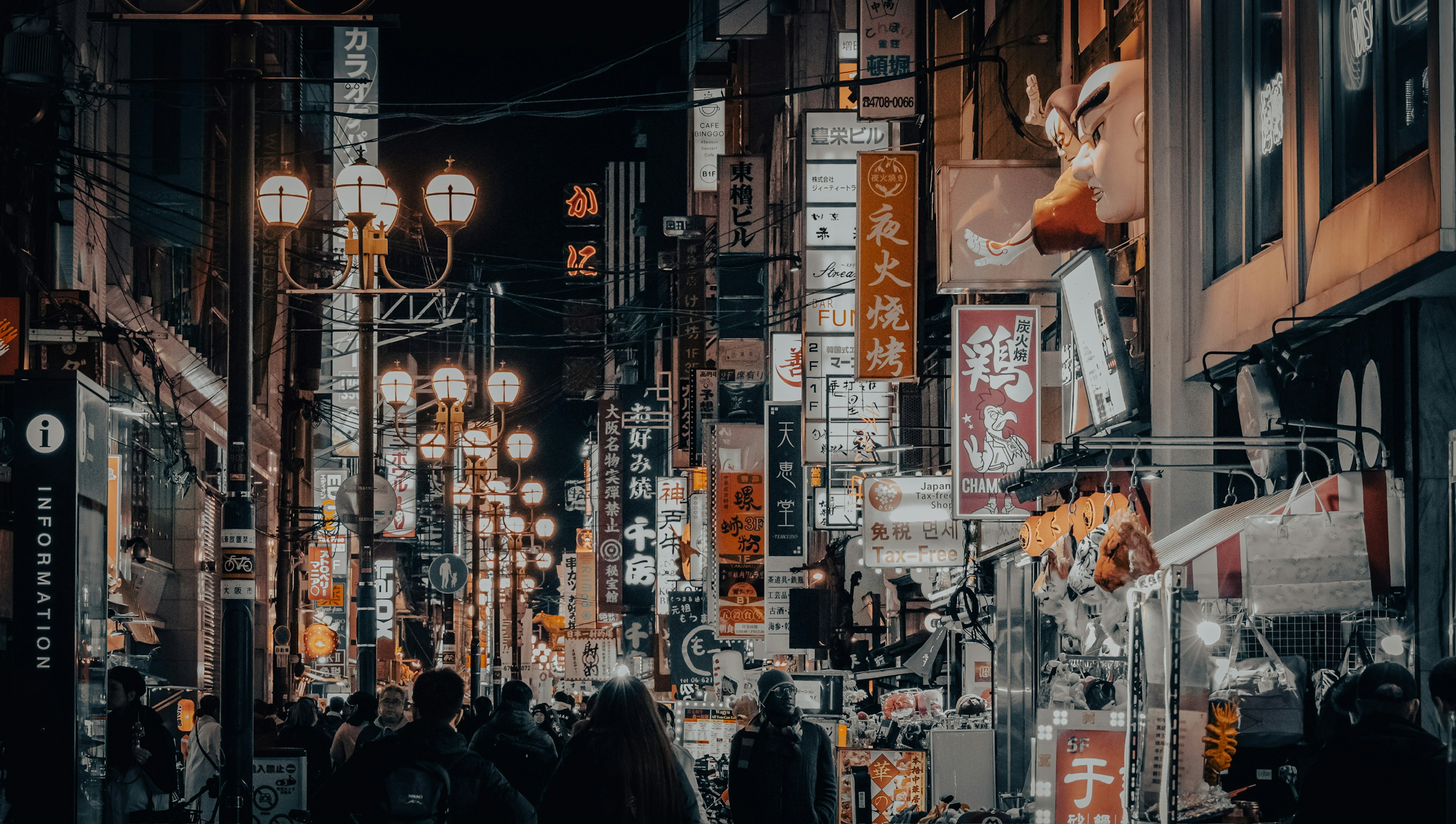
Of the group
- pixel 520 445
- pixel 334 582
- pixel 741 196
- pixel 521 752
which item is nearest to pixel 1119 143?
pixel 521 752

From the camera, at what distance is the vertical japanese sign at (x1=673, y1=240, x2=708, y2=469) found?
154ft

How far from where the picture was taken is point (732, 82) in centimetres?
5772

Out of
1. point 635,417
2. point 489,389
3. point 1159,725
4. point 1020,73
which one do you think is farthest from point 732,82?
point 1159,725

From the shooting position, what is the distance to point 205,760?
16625 millimetres

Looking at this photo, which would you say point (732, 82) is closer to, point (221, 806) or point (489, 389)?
point (489, 389)

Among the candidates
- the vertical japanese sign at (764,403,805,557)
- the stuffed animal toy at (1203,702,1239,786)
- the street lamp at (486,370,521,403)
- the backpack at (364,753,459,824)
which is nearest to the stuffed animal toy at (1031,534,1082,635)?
the stuffed animal toy at (1203,702,1239,786)

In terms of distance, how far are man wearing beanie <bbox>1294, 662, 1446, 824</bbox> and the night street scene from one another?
22mm

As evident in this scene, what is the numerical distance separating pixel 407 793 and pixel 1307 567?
17.7 feet

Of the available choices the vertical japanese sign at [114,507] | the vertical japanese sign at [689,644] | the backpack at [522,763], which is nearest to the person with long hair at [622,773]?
the backpack at [522,763]

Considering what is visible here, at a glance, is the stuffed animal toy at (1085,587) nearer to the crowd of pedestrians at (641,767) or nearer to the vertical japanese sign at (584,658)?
the crowd of pedestrians at (641,767)

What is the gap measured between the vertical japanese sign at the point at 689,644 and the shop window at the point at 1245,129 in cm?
2054

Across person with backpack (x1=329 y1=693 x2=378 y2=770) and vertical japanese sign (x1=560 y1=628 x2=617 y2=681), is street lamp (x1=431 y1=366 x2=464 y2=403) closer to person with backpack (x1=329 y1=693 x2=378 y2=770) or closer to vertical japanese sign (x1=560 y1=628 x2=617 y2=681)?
person with backpack (x1=329 y1=693 x2=378 y2=770)

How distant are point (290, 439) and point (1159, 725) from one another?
134 ft

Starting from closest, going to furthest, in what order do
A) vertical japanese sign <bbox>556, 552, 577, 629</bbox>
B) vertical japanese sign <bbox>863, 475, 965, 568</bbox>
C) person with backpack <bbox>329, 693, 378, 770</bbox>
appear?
1. person with backpack <bbox>329, 693, 378, 770</bbox>
2. vertical japanese sign <bbox>863, 475, 965, 568</bbox>
3. vertical japanese sign <bbox>556, 552, 577, 629</bbox>
